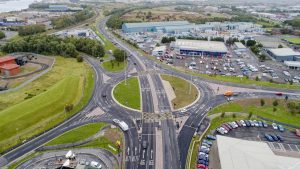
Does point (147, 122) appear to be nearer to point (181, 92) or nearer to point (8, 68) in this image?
point (181, 92)

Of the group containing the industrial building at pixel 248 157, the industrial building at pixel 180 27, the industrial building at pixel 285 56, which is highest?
the industrial building at pixel 180 27

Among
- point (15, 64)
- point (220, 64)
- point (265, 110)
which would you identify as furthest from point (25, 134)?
point (220, 64)

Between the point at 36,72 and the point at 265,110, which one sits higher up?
the point at 36,72

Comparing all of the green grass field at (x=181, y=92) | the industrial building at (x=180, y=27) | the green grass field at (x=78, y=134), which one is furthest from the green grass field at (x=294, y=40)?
the green grass field at (x=78, y=134)

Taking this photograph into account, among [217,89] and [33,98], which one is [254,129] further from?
[33,98]

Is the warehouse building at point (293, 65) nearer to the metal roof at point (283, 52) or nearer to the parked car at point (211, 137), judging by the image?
the metal roof at point (283, 52)

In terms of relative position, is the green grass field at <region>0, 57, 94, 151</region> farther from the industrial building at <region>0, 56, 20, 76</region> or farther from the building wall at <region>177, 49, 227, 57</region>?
the building wall at <region>177, 49, 227, 57</region>
